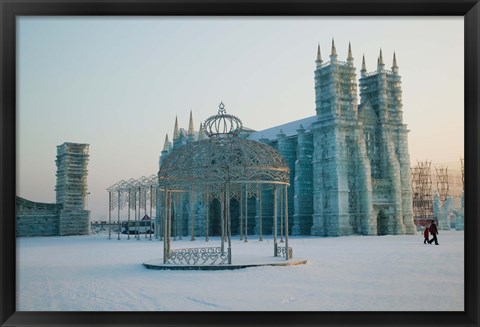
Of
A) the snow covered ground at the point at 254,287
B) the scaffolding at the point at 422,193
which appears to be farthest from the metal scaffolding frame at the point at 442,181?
the snow covered ground at the point at 254,287

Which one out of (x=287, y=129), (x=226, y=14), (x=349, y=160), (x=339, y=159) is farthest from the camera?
(x=287, y=129)

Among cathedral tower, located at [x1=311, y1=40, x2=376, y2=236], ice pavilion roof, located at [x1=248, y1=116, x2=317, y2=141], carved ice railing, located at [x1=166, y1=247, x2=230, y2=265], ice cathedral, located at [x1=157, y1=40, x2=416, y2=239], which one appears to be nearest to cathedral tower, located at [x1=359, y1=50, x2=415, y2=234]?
ice cathedral, located at [x1=157, y1=40, x2=416, y2=239]

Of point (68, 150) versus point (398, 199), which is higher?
point (68, 150)

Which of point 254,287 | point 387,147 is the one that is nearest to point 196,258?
point 254,287

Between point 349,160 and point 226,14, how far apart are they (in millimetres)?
46465

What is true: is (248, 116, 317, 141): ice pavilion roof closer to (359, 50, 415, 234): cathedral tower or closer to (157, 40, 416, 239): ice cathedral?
(157, 40, 416, 239): ice cathedral

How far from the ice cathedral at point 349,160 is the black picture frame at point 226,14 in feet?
132

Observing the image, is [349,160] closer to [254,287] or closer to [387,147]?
[387,147]

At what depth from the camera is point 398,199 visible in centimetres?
5384

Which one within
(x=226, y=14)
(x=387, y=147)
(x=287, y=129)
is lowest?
(x=226, y=14)

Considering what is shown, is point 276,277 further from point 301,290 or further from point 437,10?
point 437,10

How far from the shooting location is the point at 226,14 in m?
7.50
